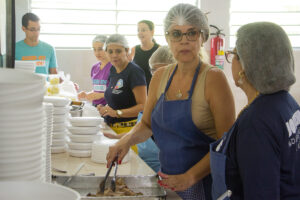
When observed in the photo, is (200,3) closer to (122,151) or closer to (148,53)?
(148,53)

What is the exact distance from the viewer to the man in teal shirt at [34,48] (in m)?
5.38

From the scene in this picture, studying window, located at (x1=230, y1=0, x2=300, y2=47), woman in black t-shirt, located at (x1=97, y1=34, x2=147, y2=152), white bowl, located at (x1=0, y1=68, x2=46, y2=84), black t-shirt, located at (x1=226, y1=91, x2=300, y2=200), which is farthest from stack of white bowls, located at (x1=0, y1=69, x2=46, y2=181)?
window, located at (x1=230, y1=0, x2=300, y2=47)

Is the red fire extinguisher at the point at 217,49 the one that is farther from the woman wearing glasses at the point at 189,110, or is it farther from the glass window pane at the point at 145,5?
the woman wearing glasses at the point at 189,110

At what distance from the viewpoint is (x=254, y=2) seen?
7531 mm

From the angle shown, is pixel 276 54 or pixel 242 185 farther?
pixel 242 185

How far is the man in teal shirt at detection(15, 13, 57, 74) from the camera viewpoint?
17.7ft

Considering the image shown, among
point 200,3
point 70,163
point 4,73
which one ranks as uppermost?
point 200,3

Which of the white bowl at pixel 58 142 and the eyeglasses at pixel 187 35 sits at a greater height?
the eyeglasses at pixel 187 35

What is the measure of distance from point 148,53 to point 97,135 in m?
3.39

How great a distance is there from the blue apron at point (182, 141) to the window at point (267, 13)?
5562mm

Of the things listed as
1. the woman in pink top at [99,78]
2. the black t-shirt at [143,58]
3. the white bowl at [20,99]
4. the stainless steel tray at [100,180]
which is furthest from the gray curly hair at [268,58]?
the black t-shirt at [143,58]

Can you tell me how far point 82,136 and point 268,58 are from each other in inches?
53.7

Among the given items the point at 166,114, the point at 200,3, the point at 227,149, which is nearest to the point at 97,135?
the point at 166,114

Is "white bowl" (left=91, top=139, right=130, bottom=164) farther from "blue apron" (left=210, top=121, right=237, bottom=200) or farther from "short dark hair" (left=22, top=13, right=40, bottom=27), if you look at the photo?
"short dark hair" (left=22, top=13, right=40, bottom=27)
